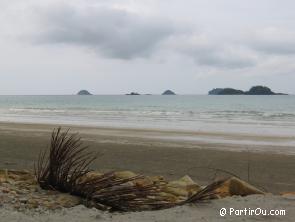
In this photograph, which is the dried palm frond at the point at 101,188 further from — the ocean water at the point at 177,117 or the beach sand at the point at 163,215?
the ocean water at the point at 177,117

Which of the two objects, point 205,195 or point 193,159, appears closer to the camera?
point 205,195

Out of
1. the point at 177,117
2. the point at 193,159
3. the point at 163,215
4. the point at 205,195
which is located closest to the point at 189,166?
the point at 193,159

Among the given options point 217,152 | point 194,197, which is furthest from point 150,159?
point 194,197

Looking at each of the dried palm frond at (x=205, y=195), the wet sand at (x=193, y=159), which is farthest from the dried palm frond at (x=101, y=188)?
the wet sand at (x=193, y=159)

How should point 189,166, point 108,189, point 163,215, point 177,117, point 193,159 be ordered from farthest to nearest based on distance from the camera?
1. point 177,117
2. point 193,159
3. point 189,166
4. point 108,189
5. point 163,215

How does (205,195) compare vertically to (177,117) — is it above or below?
below

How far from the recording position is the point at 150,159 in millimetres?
11586

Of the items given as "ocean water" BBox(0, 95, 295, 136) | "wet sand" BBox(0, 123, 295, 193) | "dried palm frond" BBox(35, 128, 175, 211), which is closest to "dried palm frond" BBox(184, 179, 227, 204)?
"dried palm frond" BBox(35, 128, 175, 211)

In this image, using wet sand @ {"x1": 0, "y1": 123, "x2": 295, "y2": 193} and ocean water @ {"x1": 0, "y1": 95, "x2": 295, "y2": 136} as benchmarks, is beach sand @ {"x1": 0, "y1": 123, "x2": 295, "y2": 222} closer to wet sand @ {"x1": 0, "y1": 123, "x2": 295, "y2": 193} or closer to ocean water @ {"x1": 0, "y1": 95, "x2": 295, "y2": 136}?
wet sand @ {"x1": 0, "y1": 123, "x2": 295, "y2": 193}

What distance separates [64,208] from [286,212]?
7.12 ft

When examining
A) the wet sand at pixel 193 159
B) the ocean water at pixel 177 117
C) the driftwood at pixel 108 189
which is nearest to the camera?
the driftwood at pixel 108 189

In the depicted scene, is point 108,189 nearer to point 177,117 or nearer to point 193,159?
point 193,159

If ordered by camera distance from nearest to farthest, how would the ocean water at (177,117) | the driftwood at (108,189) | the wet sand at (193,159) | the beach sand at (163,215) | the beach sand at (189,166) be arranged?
the beach sand at (163,215)
the beach sand at (189,166)
the driftwood at (108,189)
the wet sand at (193,159)
the ocean water at (177,117)

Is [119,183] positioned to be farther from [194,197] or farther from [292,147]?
[292,147]
